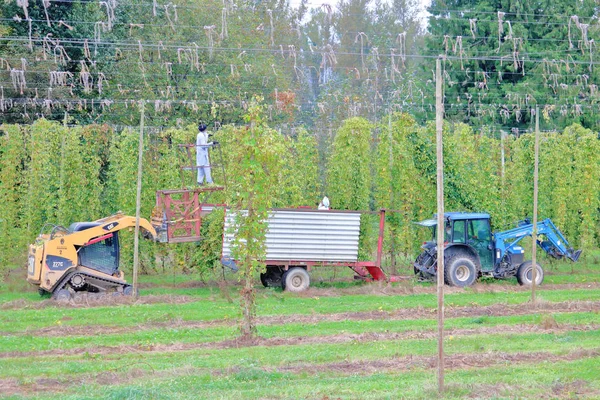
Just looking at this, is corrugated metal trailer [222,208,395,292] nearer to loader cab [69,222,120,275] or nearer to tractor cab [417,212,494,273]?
tractor cab [417,212,494,273]

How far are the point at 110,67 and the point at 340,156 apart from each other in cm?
1582

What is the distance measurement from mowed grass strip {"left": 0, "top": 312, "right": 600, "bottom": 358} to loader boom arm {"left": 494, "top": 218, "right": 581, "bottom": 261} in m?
6.57

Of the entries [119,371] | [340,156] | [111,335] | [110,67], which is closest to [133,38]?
[110,67]

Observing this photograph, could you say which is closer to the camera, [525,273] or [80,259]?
[80,259]

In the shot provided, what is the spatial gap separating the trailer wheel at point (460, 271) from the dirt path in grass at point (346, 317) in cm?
373

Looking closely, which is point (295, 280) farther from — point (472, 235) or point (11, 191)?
point (11, 191)

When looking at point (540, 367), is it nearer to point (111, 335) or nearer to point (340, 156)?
point (111, 335)

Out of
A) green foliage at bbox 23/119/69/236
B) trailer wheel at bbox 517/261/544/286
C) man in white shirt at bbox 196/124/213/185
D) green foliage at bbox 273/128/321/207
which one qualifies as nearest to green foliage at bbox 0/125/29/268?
green foliage at bbox 23/119/69/236

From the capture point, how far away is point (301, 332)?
17.1 metres

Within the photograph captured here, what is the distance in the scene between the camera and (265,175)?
1608cm

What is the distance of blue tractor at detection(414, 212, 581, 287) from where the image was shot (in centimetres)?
2461

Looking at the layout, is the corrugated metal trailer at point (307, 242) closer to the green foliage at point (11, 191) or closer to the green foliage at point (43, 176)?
the green foliage at point (43, 176)

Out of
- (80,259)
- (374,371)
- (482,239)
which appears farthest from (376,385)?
(482,239)

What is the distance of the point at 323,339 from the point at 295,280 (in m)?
7.79
